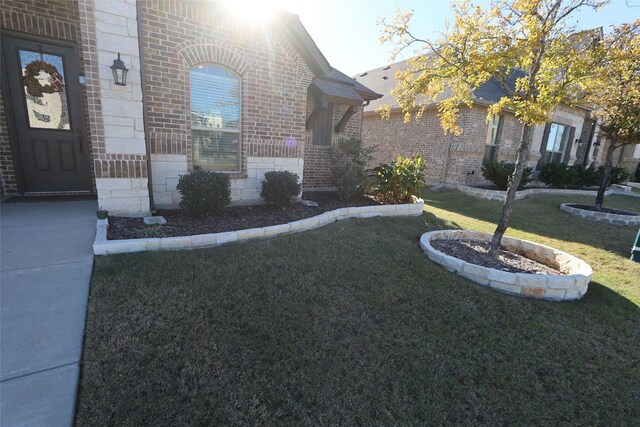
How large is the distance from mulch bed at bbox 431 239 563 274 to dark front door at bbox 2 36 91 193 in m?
7.26

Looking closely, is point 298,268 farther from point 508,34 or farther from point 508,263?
point 508,34

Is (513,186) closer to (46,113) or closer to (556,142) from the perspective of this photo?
(46,113)

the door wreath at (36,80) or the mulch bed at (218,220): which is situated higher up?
the door wreath at (36,80)

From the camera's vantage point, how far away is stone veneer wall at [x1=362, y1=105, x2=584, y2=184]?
12.0 metres

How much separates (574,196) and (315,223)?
38.9 feet

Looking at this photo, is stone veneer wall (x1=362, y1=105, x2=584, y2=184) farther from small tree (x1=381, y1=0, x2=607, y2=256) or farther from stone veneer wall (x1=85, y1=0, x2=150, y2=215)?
stone veneer wall (x1=85, y1=0, x2=150, y2=215)

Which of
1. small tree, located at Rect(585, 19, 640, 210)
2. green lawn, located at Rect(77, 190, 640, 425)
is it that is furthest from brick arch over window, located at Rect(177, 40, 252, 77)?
small tree, located at Rect(585, 19, 640, 210)

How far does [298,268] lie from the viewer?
376 centimetres

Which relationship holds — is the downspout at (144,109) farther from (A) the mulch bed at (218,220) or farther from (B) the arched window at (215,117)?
(B) the arched window at (215,117)

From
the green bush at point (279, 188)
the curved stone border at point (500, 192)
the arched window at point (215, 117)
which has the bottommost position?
the curved stone border at point (500, 192)

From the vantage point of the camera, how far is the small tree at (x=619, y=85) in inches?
146

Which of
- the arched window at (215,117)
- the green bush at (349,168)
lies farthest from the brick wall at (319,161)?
the arched window at (215,117)

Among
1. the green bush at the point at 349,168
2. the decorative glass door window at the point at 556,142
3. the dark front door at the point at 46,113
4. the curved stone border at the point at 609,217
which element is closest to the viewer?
the dark front door at the point at 46,113

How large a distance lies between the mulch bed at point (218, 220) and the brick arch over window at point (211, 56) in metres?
2.62
